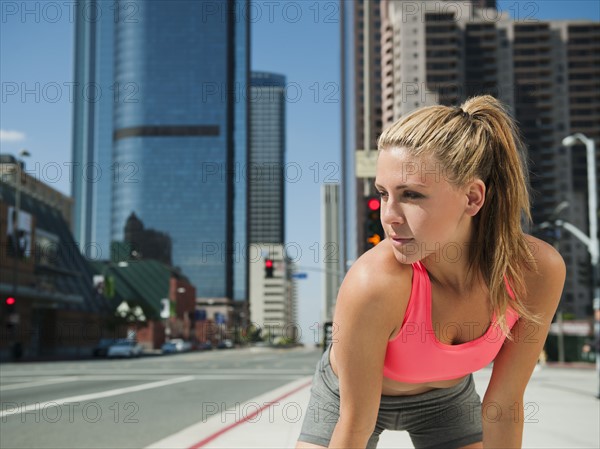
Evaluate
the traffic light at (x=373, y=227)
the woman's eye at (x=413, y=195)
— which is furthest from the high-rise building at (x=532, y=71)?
the woman's eye at (x=413, y=195)

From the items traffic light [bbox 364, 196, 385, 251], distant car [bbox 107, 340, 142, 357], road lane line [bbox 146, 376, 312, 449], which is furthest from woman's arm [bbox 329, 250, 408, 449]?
distant car [bbox 107, 340, 142, 357]

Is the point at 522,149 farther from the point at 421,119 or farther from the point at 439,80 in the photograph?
the point at 439,80

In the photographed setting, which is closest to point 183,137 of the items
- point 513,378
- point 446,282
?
point 513,378

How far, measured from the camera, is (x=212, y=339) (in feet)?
466

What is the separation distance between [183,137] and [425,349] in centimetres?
17123

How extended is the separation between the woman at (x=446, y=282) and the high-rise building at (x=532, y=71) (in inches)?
4506

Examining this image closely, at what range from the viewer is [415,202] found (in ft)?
5.38

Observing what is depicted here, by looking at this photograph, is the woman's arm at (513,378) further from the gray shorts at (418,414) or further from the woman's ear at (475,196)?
the woman's ear at (475,196)

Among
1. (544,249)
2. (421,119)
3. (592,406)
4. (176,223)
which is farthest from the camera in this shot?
(176,223)

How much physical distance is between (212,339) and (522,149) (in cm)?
14295

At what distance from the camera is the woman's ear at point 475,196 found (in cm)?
170

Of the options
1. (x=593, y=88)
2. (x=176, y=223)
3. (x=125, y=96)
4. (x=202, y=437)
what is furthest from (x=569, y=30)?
(x=202, y=437)

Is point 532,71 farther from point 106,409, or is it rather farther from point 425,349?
point 425,349

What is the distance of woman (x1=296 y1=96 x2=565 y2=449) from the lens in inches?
65.3
